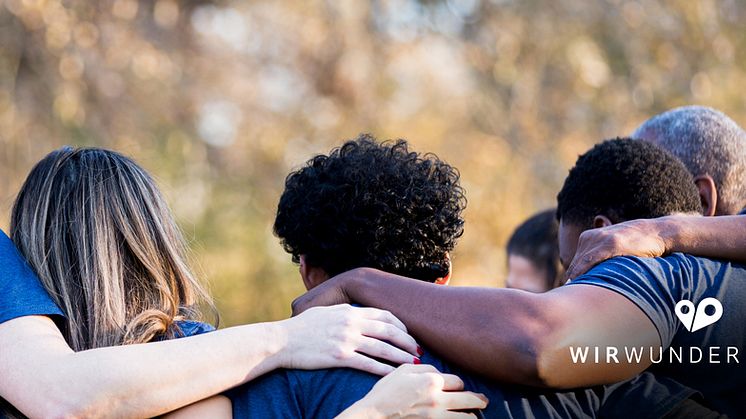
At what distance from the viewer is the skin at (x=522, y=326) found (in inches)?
94.5

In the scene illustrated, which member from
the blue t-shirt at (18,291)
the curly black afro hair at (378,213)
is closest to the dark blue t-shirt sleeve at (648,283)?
the curly black afro hair at (378,213)

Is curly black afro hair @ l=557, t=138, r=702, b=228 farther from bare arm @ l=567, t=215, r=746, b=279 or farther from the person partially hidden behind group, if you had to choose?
the person partially hidden behind group

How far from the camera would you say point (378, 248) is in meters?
2.67

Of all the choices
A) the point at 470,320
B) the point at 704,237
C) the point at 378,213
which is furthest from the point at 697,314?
the point at 378,213

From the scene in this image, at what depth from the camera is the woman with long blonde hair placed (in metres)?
2.45

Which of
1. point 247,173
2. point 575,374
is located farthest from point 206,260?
point 575,374

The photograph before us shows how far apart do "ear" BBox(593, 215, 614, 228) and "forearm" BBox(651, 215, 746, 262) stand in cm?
25

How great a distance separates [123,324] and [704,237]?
175cm

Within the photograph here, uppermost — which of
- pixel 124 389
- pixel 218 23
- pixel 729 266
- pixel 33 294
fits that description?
pixel 218 23

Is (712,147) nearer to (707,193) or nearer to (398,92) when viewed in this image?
(707,193)

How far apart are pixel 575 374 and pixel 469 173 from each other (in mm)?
8064

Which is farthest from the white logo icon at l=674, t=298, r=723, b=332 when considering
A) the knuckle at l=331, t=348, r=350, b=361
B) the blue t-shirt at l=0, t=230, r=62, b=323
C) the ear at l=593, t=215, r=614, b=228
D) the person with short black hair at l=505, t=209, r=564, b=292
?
the person with short black hair at l=505, t=209, r=564, b=292

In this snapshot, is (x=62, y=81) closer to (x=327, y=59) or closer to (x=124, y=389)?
(x=327, y=59)

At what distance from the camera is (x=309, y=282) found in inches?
112
